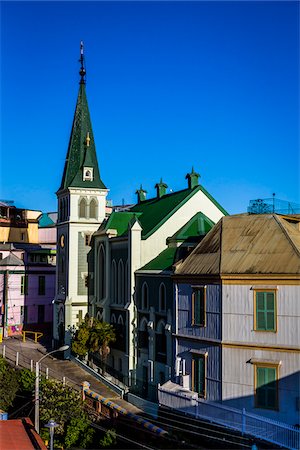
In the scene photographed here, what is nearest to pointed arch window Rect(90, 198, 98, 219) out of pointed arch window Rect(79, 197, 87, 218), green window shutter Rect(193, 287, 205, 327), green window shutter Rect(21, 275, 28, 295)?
pointed arch window Rect(79, 197, 87, 218)

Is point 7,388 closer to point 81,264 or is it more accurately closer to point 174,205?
point 81,264

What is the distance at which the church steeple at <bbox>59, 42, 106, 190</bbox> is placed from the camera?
4575 centimetres

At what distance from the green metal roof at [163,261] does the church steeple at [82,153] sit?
10.9m

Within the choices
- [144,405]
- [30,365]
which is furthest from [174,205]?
[144,405]

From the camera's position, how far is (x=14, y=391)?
3509cm

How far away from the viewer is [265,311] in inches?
973

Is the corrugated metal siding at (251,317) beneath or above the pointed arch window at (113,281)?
beneath

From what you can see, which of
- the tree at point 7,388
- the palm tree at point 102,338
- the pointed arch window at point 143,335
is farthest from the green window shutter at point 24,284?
the pointed arch window at point 143,335

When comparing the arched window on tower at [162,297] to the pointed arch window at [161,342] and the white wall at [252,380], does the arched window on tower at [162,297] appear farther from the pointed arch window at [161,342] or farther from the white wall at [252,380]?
the white wall at [252,380]

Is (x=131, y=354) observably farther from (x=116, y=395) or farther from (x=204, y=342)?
(x=204, y=342)

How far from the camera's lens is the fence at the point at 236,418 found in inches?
824

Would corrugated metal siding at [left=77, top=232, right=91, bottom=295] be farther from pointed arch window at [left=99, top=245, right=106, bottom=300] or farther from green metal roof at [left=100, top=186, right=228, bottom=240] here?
green metal roof at [left=100, top=186, right=228, bottom=240]

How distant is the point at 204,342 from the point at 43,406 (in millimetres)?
9410

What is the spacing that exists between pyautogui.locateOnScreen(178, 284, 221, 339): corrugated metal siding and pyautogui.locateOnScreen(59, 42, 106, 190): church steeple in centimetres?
1909
